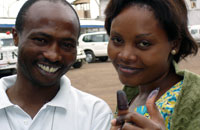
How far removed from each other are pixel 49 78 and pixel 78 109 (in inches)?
11.1

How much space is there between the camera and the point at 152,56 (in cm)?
143

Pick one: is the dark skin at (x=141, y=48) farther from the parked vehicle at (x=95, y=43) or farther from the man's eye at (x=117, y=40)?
the parked vehicle at (x=95, y=43)

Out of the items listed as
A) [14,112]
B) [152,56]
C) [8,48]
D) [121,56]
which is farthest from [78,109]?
[8,48]

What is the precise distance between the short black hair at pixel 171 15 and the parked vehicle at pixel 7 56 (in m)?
8.44

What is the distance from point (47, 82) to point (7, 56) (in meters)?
8.28

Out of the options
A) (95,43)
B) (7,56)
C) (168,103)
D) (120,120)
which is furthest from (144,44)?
(95,43)

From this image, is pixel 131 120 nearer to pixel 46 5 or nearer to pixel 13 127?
pixel 13 127

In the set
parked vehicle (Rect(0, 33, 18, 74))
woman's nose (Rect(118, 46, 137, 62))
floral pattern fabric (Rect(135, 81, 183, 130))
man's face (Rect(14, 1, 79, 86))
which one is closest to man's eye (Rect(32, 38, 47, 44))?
man's face (Rect(14, 1, 79, 86))

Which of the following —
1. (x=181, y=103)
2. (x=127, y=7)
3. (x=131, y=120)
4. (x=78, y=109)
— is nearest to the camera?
(x=131, y=120)

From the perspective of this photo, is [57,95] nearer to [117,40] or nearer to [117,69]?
[117,69]

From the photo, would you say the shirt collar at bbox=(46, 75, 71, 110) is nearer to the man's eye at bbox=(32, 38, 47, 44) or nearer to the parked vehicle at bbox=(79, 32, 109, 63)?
the man's eye at bbox=(32, 38, 47, 44)

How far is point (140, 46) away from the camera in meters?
1.42

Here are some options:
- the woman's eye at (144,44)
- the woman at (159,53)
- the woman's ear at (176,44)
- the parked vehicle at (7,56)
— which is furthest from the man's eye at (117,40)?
the parked vehicle at (7,56)

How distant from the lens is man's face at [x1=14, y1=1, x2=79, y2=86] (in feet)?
5.69
